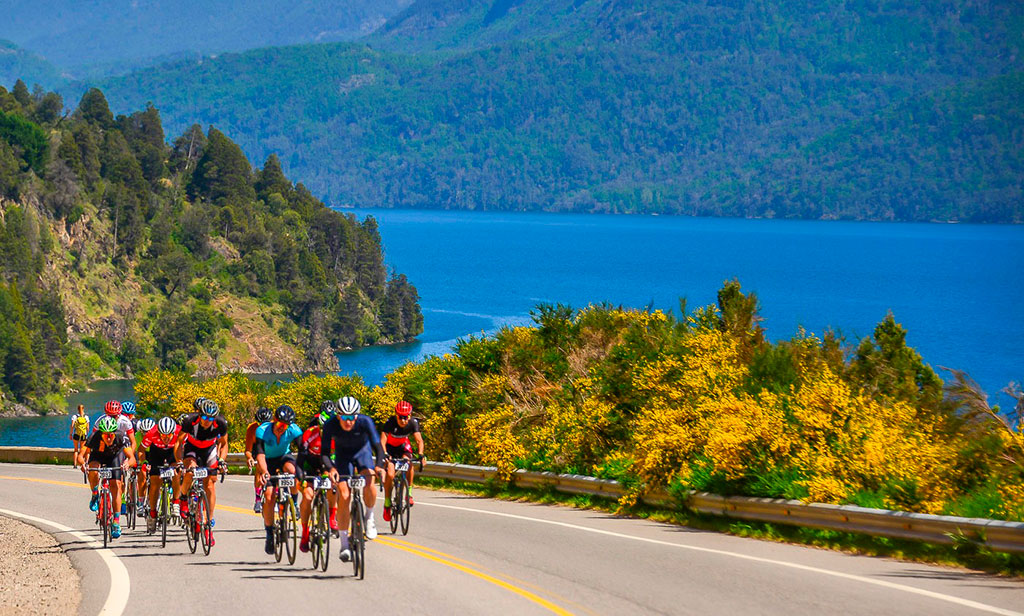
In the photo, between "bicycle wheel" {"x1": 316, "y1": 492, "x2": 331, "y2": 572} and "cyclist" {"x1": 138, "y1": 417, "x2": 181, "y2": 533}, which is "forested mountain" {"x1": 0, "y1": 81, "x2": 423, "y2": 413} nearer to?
"cyclist" {"x1": 138, "y1": 417, "x2": 181, "y2": 533}

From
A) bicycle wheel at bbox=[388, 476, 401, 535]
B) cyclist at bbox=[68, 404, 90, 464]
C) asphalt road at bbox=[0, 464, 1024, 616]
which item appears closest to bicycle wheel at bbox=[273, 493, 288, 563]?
asphalt road at bbox=[0, 464, 1024, 616]

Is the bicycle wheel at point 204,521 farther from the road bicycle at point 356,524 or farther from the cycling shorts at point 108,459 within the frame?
the road bicycle at point 356,524

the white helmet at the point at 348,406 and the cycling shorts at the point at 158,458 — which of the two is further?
the cycling shorts at the point at 158,458

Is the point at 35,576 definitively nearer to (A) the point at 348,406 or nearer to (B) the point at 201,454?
(B) the point at 201,454

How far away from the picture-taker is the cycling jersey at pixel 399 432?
56.2 feet

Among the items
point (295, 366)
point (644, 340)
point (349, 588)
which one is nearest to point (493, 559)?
point (349, 588)

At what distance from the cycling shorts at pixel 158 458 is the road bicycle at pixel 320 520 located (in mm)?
3119

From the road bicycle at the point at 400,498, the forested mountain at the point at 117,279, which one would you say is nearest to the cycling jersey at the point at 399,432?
the road bicycle at the point at 400,498

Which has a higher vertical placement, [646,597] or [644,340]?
[644,340]

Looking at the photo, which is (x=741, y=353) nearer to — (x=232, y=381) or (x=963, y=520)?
(x=963, y=520)

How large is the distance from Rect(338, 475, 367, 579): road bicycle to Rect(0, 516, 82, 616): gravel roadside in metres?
2.71

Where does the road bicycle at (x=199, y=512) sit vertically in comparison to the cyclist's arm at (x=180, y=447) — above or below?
below

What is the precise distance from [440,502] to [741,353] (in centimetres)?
641

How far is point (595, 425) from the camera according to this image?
856 inches
